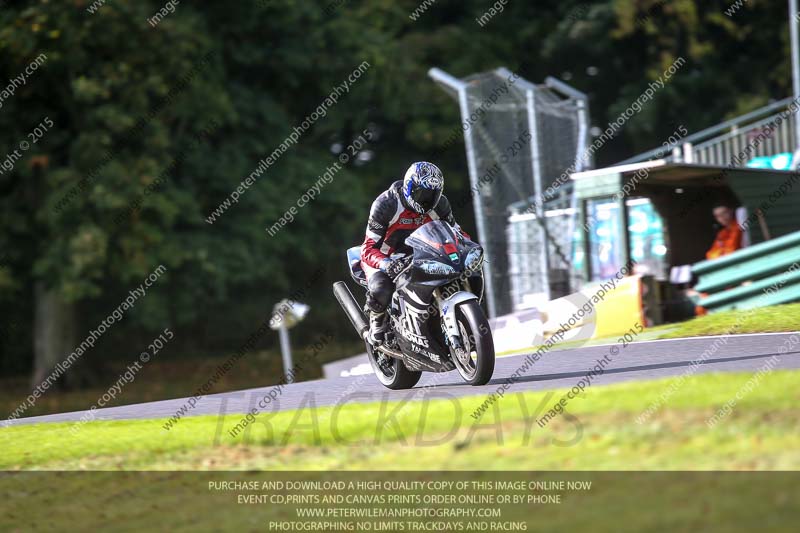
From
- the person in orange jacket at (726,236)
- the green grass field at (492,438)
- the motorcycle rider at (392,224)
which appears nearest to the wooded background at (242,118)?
the person in orange jacket at (726,236)

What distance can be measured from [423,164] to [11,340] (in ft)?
79.1

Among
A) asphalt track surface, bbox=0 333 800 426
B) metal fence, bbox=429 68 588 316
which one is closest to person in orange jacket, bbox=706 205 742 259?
metal fence, bbox=429 68 588 316

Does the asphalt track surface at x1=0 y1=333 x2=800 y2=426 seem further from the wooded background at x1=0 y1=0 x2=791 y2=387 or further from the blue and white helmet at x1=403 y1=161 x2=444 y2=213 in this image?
the wooded background at x1=0 y1=0 x2=791 y2=387

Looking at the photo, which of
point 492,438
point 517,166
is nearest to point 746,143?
point 517,166

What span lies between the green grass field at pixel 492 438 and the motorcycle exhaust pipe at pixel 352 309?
171 centimetres

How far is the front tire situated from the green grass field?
2.67 ft

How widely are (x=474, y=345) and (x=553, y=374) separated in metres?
1.59

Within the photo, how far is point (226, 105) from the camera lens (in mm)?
26516

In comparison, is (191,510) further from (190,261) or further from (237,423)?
(190,261)

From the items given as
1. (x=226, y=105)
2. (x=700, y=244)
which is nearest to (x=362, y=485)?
(x=700, y=244)

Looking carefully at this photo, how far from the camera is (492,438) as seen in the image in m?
7.37

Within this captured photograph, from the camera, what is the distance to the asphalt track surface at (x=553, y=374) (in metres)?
9.94

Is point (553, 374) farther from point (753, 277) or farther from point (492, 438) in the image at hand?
point (753, 277)

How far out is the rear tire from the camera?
36.0 feet
